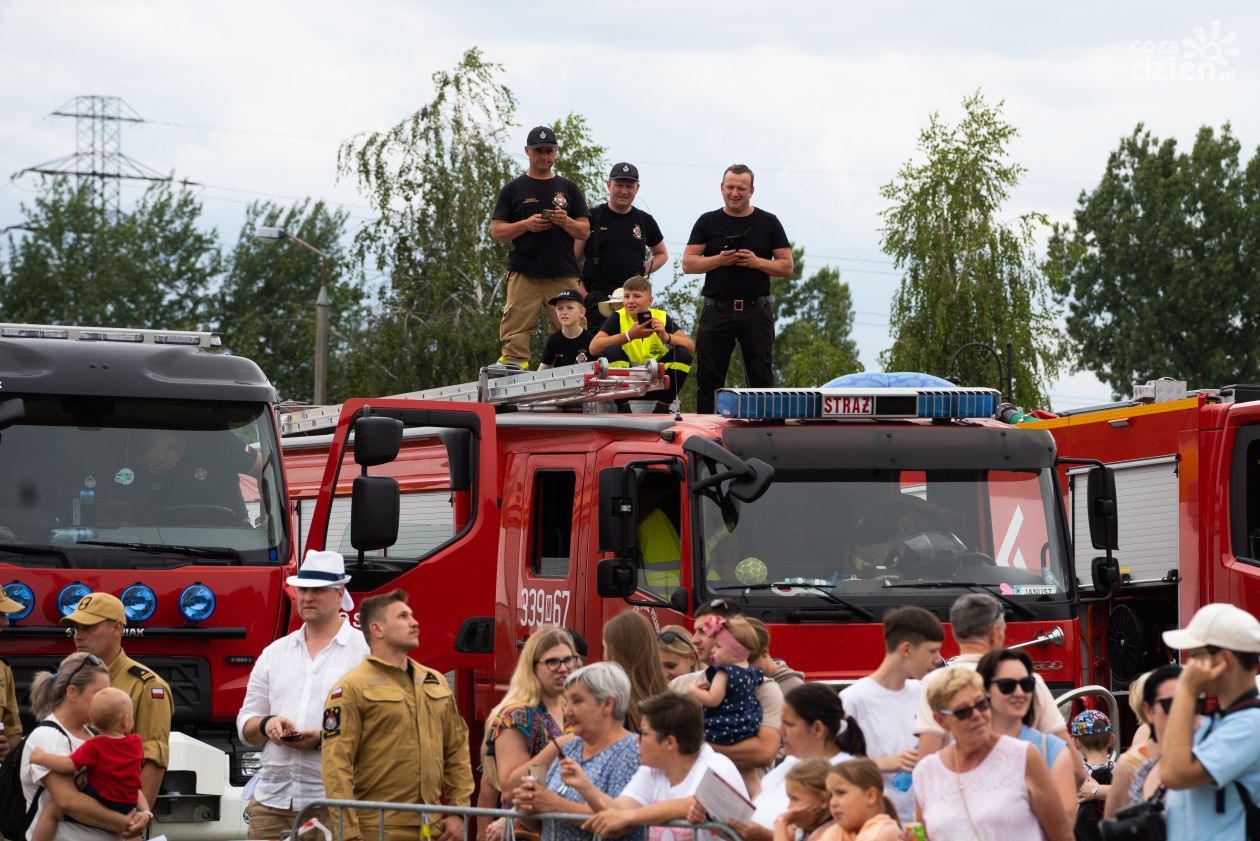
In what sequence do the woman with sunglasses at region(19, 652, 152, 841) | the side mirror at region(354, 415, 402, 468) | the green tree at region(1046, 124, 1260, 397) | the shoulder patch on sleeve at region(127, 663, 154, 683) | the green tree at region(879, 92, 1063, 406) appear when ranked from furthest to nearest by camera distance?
the green tree at region(1046, 124, 1260, 397) < the green tree at region(879, 92, 1063, 406) < the side mirror at region(354, 415, 402, 468) < the shoulder patch on sleeve at region(127, 663, 154, 683) < the woman with sunglasses at region(19, 652, 152, 841)

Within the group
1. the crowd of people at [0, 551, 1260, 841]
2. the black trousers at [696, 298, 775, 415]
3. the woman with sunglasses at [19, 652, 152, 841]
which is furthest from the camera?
the black trousers at [696, 298, 775, 415]

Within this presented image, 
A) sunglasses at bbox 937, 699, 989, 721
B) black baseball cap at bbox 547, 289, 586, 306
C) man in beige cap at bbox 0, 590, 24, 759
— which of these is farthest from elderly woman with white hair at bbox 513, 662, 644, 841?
black baseball cap at bbox 547, 289, 586, 306

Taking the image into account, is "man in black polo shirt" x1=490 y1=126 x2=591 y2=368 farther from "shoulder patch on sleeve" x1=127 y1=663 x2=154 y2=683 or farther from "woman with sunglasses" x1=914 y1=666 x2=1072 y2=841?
"woman with sunglasses" x1=914 y1=666 x2=1072 y2=841

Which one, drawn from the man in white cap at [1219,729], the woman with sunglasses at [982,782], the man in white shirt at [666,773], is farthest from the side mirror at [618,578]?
the man in white cap at [1219,729]

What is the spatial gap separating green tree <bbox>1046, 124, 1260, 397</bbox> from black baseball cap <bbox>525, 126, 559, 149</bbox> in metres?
46.3

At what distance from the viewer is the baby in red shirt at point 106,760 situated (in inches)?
304

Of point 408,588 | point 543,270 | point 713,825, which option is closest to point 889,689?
point 713,825

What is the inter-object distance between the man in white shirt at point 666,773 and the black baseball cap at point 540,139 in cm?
747

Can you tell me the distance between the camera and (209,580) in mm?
10039

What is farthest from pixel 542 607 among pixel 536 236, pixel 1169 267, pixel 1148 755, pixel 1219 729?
pixel 1169 267

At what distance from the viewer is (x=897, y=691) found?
7.26 metres

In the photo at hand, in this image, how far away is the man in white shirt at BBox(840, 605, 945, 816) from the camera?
718 cm

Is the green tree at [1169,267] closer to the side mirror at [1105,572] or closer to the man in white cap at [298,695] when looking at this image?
the side mirror at [1105,572]

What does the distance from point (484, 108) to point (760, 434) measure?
90.4 ft
